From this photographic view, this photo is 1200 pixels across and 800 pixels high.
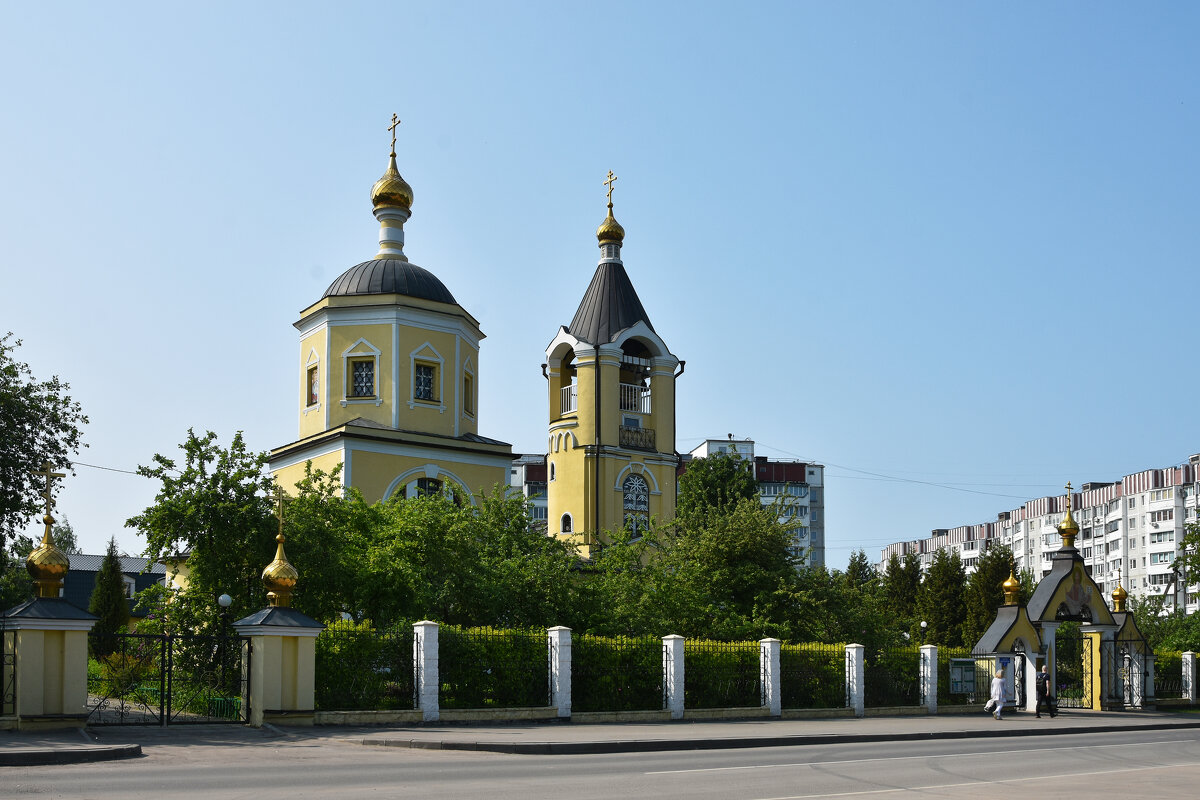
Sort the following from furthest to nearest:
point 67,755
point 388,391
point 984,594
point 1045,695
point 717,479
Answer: point 984,594
point 717,479
point 388,391
point 1045,695
point 67,755

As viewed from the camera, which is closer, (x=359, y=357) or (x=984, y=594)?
(x=359, y=357)

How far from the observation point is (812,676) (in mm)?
26328

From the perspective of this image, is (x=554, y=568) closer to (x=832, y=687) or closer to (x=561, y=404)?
(x=832, y=687)

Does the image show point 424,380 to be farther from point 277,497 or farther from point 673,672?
point 673,672

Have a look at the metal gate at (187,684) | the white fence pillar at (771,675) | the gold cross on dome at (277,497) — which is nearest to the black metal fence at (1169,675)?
the white fence pillar at (771,675)

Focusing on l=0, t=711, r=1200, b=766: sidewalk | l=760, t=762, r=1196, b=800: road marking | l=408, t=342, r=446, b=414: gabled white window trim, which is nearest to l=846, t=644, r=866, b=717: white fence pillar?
l=0, t=711, r=1200, b=766: sidewalk

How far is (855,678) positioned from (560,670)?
777 centimetres

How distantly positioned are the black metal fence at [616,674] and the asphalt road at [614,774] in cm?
560

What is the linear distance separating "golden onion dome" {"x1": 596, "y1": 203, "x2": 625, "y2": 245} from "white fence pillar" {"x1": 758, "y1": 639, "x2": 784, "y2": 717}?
22871 millimetres

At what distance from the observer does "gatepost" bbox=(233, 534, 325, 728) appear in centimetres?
1909

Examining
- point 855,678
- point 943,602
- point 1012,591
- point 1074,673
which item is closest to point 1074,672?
point 1074,673

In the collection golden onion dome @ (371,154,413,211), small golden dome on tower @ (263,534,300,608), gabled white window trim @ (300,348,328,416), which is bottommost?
small golden dome on tower @ (263,534,300,608)

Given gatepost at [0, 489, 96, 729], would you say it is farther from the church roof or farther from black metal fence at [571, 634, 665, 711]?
the church roof

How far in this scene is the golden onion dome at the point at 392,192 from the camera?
118ft
